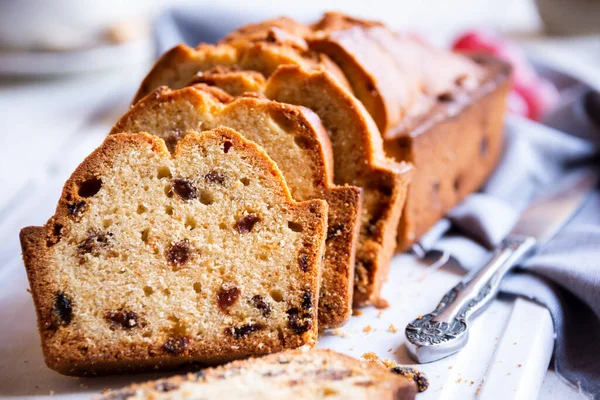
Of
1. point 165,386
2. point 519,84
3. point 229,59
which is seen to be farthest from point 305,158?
point 519,84

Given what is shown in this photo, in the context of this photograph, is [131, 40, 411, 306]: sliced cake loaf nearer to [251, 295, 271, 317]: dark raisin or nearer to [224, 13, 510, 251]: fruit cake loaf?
[224, 13, 510, 251]: fruit cake loaf

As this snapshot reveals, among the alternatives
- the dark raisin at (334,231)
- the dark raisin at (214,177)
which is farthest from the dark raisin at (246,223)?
the dark raisin at (334,231)

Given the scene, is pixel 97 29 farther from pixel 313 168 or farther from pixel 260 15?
pixel 313 168

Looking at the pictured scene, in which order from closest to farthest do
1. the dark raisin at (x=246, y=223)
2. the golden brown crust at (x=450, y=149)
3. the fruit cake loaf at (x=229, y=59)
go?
1. the dark raisin at (x=246, y=223)
2. the fruit cake loaf at (x=229, y=59)
3. the golden brown crust at (x=450, y=149)

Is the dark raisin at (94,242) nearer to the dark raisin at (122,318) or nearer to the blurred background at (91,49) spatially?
the dark raisin at (122,318)

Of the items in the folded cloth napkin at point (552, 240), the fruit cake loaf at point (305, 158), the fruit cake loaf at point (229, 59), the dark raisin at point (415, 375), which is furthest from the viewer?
the fruit cake loaf at point (229, 59)

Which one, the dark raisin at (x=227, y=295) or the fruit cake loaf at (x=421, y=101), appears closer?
the dark raisin at (x=227, y=295)

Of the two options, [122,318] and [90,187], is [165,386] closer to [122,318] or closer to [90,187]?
[122,318]
